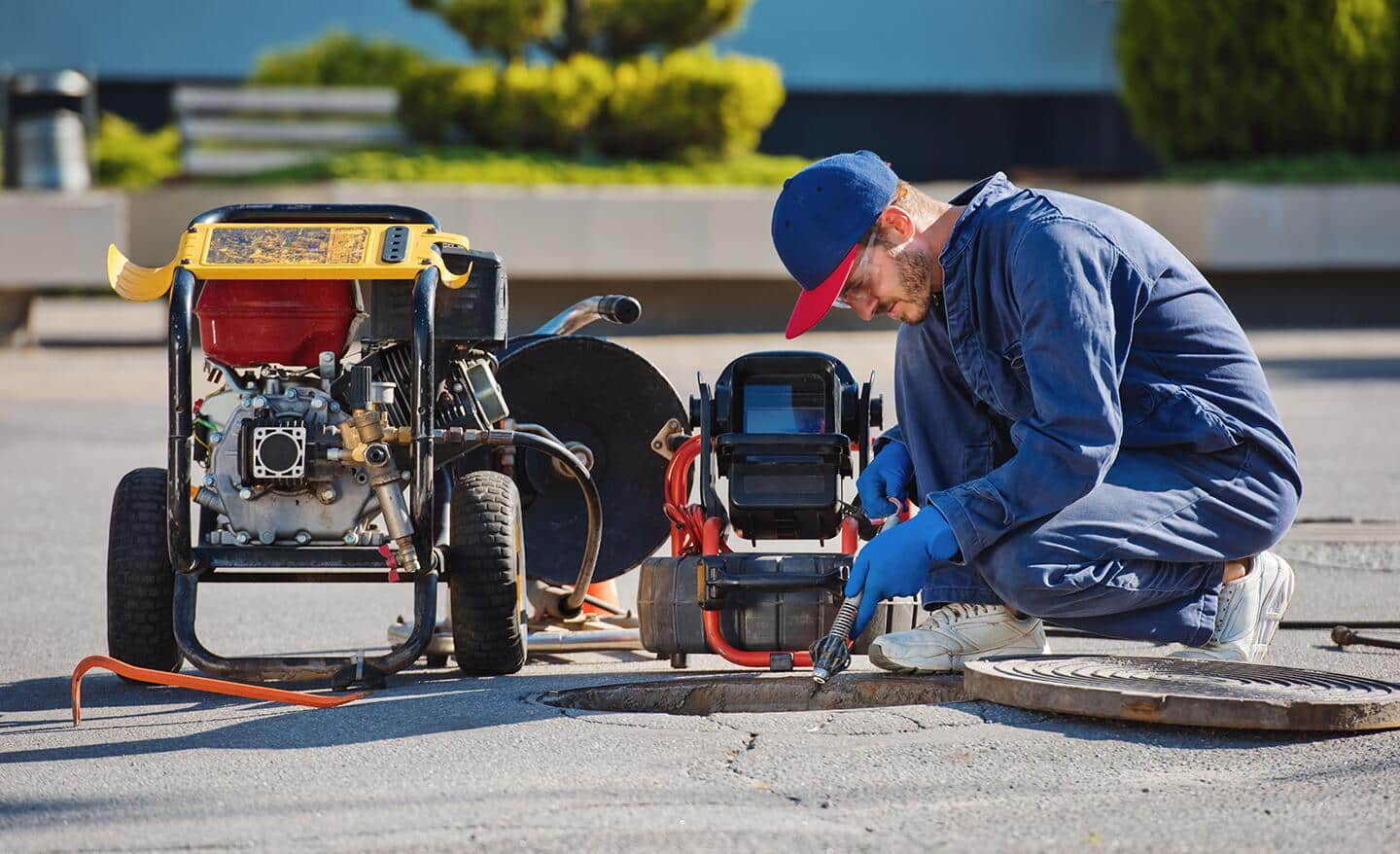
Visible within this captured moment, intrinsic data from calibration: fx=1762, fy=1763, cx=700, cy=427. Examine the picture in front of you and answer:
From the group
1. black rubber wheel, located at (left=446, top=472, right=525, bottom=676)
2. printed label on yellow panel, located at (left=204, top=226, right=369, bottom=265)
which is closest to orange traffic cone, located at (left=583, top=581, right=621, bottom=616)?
black rubber wheel, located at (left=446, top=472, right=525, bottom=676)

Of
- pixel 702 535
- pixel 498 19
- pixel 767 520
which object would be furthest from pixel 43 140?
pixel 767 520

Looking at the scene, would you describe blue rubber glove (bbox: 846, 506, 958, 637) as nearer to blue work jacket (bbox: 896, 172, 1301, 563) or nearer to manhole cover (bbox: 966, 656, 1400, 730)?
blue work jacket (bbox: 896, 172, 1301, 563)

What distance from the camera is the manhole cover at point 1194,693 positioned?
3508 mm

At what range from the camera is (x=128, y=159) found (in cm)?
2089

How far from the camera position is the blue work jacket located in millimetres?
3693

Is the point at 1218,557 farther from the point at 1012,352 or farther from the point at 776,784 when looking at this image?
the point at 776,784

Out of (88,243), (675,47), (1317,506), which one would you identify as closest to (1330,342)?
(675,47)

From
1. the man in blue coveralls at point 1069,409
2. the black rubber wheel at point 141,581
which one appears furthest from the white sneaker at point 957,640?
the black rubber wheel at point 141,581

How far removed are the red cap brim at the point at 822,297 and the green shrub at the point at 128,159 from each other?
1799cm

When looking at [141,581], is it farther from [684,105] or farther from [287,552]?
[684,105]

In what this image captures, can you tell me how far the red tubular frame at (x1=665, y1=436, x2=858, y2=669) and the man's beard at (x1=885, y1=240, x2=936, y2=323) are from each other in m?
0.63

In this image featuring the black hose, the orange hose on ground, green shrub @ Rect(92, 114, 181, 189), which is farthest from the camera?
green shrub @ Rect(92, 114, 181, 189)

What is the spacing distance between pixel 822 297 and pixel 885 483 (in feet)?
2.34

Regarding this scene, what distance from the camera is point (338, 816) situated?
316 centimetres
